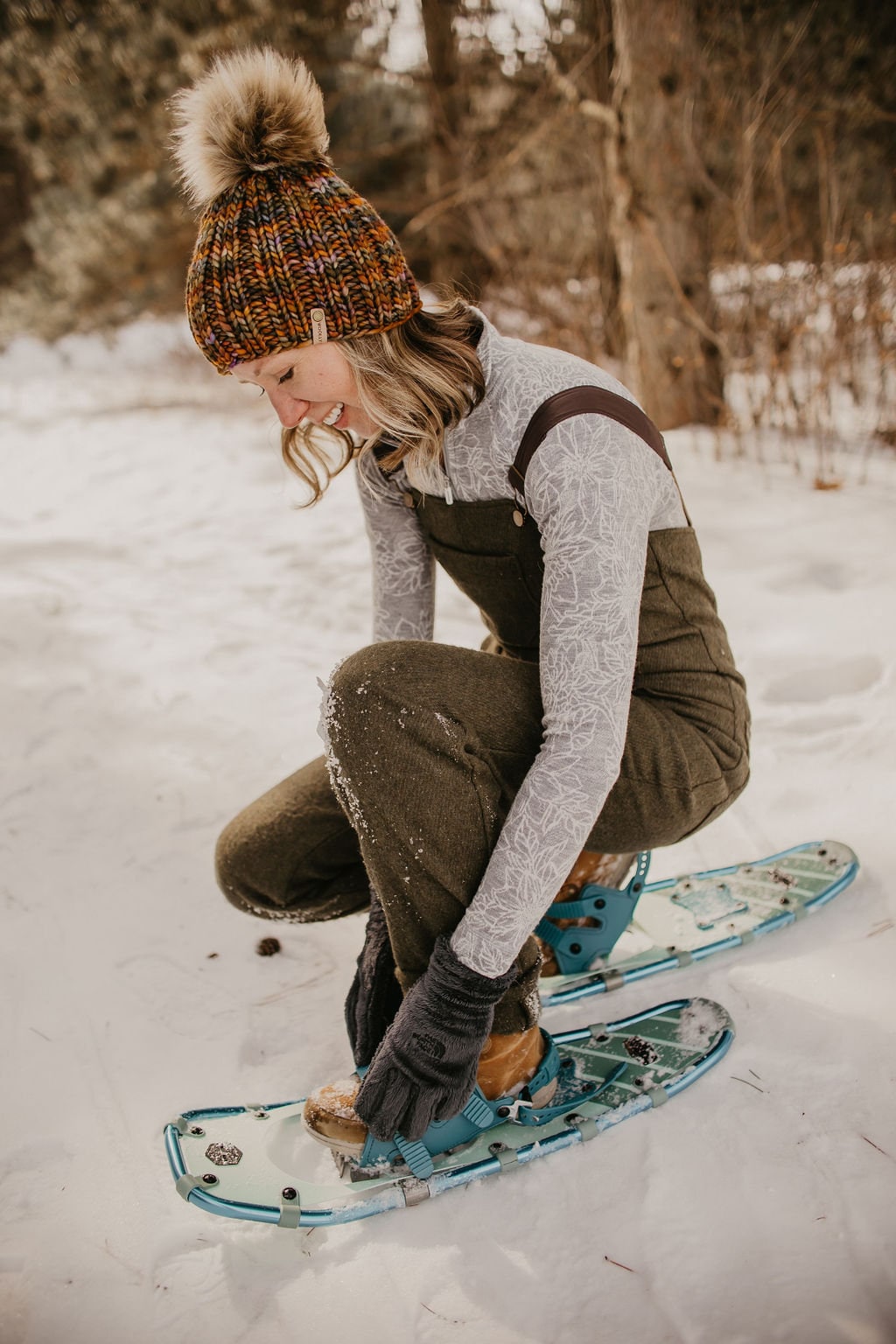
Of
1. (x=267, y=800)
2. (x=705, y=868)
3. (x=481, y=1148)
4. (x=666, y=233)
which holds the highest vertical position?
(x=666, y=233)

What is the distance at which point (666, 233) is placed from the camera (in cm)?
410

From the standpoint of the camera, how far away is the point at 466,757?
1.23 metres

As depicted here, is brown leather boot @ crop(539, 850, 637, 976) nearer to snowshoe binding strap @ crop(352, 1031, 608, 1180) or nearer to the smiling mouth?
snowshoe binding strap @ crop(352, 1031, 608, 1180)

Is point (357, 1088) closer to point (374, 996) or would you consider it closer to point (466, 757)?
point (374, 996)

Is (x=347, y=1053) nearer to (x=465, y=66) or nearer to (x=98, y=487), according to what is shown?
(x=98, y=487)

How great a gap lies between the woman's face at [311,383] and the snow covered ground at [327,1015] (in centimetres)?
104

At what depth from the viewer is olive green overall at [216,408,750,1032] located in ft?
4.00

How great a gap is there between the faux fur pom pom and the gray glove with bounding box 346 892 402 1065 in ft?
3.49

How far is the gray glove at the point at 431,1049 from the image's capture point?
118 cm

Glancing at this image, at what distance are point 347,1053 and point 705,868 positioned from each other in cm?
85

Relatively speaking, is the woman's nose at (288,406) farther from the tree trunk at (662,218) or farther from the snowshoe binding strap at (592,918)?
the tree trunk at (662,218)

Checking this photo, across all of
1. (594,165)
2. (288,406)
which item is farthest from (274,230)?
(594,165)

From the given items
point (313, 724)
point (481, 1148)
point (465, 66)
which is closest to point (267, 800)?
point (481, 1148)

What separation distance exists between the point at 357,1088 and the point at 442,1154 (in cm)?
15
